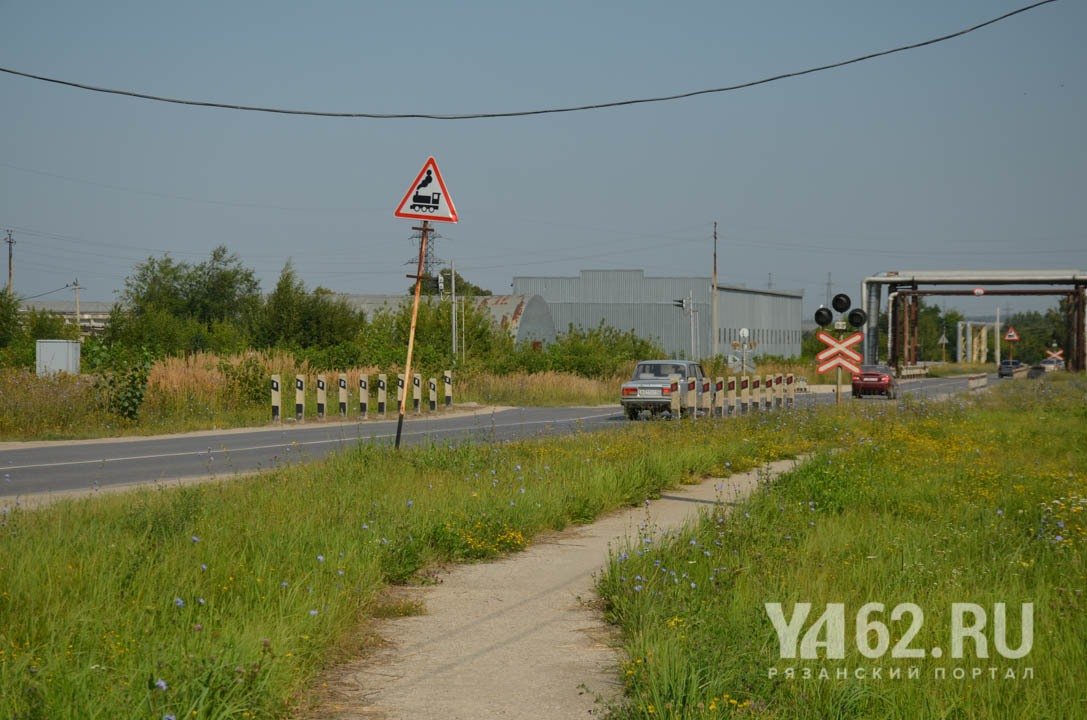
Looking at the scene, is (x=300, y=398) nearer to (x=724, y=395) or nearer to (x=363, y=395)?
(x=363, y=395)

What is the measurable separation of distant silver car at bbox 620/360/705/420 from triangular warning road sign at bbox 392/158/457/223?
52.8 feet

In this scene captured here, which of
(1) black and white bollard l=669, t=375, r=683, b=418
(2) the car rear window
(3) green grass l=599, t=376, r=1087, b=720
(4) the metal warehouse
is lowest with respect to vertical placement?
(3) green grass l=599, t=376, r=1087, b=720

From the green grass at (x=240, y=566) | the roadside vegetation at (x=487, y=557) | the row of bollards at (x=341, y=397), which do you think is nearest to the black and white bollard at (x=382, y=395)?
the row of bollards at (x=341, y=397)

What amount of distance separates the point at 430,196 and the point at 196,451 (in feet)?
25.7

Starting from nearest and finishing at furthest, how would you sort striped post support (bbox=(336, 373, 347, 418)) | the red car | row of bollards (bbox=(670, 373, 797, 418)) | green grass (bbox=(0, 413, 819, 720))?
green grass (bbox=(0, 413, 819, 720)), row of bollards (bbox=(670, 373, 797, 418)), striped post support (bbox=(336, 373, 347, 418)), the red car

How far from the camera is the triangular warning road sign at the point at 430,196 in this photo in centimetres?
1569

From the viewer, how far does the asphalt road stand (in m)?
15.7

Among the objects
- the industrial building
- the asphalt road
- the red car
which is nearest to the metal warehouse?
the industrial building

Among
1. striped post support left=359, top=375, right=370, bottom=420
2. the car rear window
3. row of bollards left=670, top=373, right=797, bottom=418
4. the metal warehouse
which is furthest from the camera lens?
the metal warehouse

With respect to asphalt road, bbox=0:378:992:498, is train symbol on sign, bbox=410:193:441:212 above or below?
above

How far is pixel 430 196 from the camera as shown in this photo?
15727 mm

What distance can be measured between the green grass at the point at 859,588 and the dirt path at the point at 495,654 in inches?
10.7

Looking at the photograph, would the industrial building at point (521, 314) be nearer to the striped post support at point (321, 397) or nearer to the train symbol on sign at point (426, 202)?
the striped post support at point (321, 397)

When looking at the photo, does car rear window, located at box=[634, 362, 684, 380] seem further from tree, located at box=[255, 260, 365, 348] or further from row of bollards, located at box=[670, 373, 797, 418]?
tree, located at box=[255, 260, 365, 348]
